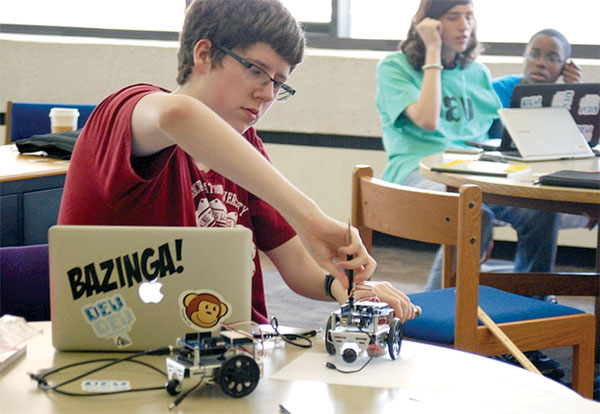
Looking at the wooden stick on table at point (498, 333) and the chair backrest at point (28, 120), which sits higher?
the chair backrest at point (28, 120)

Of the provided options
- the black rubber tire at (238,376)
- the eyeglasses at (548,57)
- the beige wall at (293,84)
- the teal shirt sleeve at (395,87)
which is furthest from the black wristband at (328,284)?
the beige wall at (293,84)

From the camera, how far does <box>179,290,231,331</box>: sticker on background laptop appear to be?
3.60 ft

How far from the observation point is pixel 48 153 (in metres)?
3.09

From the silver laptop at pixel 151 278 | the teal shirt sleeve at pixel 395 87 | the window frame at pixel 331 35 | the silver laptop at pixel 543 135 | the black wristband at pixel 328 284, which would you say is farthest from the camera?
the window frame at pixel 331 35

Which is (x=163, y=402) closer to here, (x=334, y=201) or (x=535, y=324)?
(x=535, y=324)

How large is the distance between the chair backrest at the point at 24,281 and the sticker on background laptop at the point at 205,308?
57 cm

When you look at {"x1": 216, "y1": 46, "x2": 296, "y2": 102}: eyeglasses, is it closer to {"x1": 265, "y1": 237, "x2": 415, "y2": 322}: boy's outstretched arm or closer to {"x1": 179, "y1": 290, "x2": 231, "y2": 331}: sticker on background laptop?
{"x1": 265, "y1": 237, "x2": 415, "y2": 322}: boy's outstretched arm

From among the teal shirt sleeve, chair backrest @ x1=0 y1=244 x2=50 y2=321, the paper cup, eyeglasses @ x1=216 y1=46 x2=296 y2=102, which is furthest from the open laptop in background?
chair backrest @ x1=0 y1=244 x2=50 y2=321

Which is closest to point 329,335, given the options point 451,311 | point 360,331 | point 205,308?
point 360,331

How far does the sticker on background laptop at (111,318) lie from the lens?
1.10 metres

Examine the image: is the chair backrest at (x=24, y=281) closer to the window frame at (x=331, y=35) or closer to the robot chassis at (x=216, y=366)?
the robot chassis at (x=216, y=366)

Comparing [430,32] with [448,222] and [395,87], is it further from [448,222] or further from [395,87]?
[448,222]

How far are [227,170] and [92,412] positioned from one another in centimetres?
37

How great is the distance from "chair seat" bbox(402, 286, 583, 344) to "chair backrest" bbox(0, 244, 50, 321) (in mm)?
870
